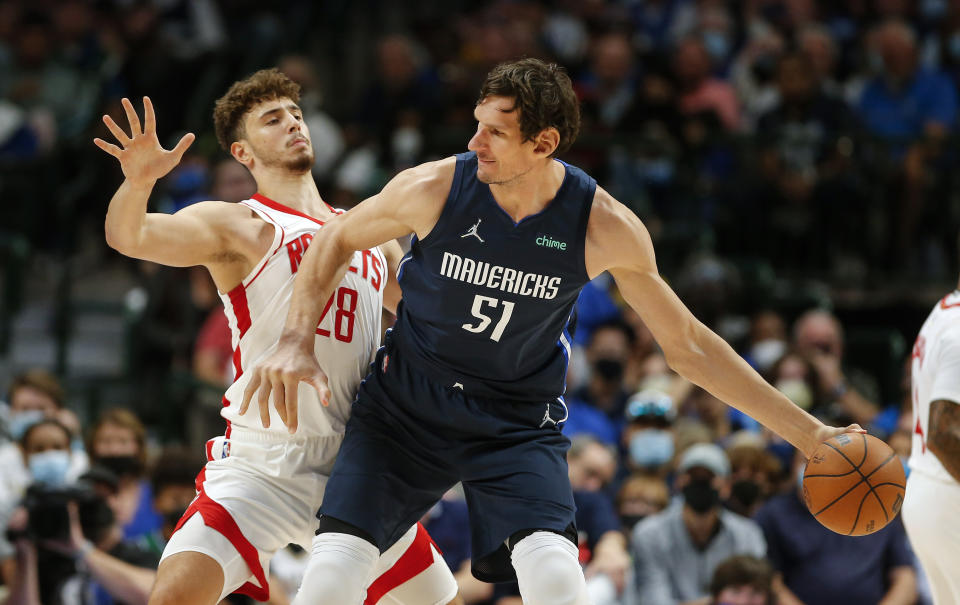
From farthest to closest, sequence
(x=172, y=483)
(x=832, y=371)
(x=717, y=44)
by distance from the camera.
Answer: (x=717, y=44) → (x=832, y=371) → (x=172, y=483)

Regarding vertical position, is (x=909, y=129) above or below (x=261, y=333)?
above

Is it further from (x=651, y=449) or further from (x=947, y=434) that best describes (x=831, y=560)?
(x=947, y=434)

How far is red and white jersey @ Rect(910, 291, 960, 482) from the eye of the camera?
18.5 feet

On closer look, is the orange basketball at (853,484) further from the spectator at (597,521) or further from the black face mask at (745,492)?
the black face mask at (745,492)

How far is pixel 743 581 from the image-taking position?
6.75 meters

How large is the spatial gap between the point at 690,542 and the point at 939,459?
6.44 ft

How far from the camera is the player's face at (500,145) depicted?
4551mm

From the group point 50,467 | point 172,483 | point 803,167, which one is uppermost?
point 803,167

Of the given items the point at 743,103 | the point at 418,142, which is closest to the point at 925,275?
the point at 743,103

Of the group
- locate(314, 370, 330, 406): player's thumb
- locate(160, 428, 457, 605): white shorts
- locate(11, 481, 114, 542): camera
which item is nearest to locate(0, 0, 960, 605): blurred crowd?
locate(11, 481, 114, 542): camera

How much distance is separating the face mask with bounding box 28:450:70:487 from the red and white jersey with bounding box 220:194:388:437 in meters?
2.47

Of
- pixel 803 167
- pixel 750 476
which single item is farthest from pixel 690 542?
pixel 803 167

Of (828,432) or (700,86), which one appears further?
(700,86)

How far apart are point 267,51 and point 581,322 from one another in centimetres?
462
